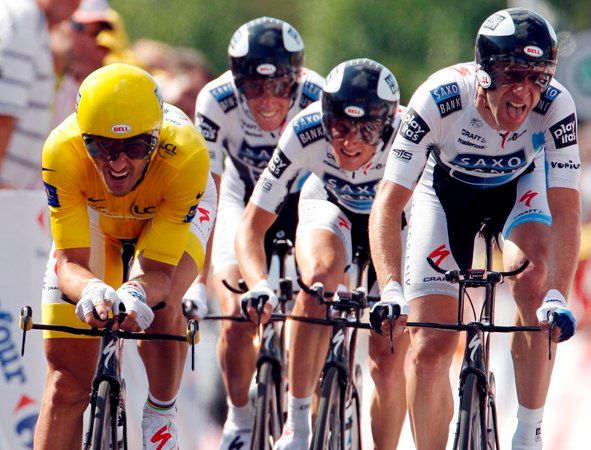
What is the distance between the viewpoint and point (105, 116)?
6965mm

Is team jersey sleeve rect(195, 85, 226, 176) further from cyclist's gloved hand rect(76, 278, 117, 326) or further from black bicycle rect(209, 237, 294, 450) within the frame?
cyclist's gloved hand rect(76, 278, 117, 326)

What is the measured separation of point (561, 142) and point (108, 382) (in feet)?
8.63

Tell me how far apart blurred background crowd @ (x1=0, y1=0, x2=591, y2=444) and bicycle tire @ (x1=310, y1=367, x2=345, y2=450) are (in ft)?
10.5

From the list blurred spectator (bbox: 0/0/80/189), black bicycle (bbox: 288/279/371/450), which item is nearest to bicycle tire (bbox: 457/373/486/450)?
black bicycle (bbox: 288/279/371/450)

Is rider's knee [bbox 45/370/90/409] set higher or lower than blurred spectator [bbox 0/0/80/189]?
lower

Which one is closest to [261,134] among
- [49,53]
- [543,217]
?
[49,53]

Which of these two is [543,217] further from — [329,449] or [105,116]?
[105,116]

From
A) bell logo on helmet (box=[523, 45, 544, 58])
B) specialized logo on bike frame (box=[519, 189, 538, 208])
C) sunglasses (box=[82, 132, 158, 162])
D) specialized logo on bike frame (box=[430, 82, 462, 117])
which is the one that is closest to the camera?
sunglasses (box=[82, 132, 158, 162])

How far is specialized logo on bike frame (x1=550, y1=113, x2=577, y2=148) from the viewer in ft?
25.4

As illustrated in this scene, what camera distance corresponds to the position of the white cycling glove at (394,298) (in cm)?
725

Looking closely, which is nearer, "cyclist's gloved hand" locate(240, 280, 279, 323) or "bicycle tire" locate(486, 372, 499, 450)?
"bicycle tire" locate(486, 372, 499, 450)

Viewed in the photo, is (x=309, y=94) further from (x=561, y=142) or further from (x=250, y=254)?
(x=561, y=142)

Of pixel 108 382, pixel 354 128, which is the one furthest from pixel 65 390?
pixel 354 128

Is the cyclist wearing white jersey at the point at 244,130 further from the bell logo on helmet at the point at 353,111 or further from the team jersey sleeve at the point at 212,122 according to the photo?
the bell logo on helmet at the point at 353,111
